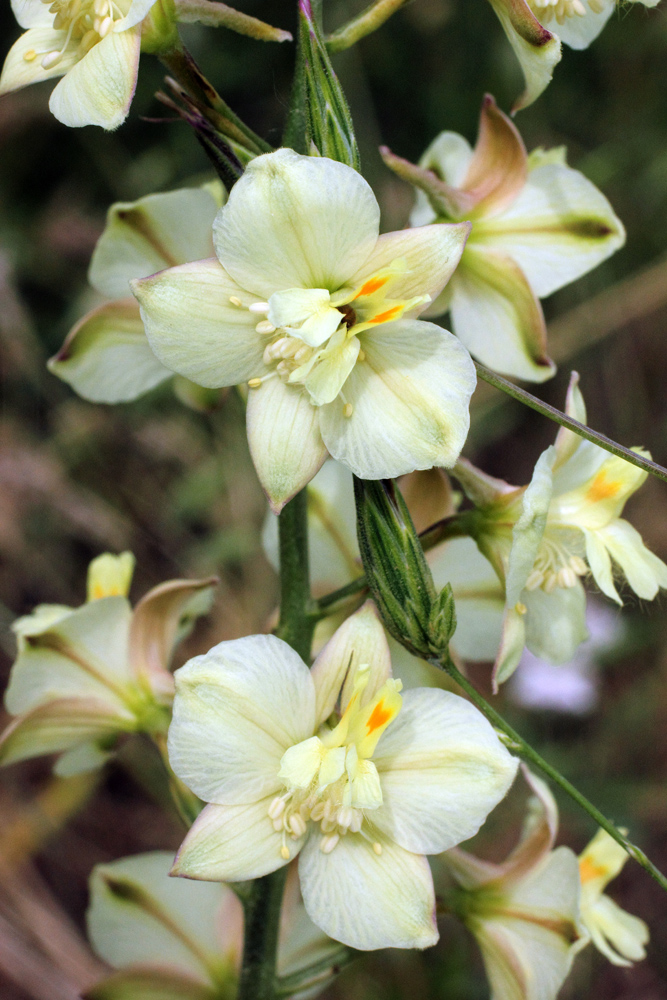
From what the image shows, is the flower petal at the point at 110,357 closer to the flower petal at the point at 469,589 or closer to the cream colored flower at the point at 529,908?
the flower petal at the point at 469,589

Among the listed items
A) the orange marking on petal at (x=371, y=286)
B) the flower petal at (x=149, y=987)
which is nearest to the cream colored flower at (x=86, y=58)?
the orange marking on petal at (x=371, y=286)

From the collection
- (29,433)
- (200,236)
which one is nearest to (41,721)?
(200,236)

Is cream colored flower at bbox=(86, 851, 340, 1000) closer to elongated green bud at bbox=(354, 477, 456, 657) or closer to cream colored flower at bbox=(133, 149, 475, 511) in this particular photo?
elongated green bud at bbox=(354, 477, 456, 657)

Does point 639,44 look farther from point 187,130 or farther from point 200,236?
point 200,236

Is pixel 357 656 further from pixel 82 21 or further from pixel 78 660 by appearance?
pixel 82 21

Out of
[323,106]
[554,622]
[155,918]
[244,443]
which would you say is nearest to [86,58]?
[323,106]

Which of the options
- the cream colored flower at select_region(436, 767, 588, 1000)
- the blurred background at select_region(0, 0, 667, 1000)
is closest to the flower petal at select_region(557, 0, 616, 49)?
the cream colored flower at select_region(436, 767, 588, 1000)
